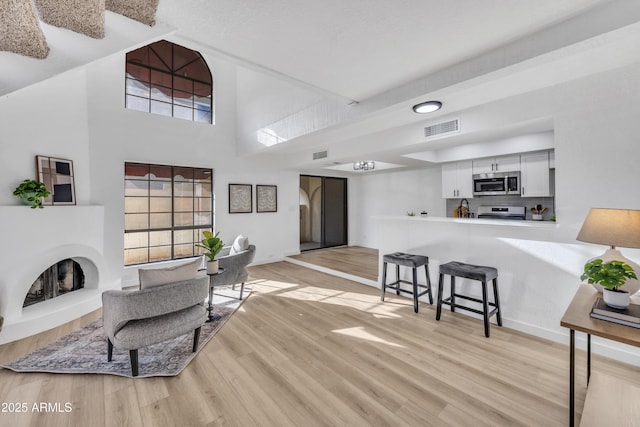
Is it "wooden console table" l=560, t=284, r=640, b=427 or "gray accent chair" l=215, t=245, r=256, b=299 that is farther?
"gray accent chair" l=215, t=245, r=256, b=299

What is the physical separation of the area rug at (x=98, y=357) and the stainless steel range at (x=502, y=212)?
5.17 meters

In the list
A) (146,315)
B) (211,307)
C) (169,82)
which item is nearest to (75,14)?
(146,315)

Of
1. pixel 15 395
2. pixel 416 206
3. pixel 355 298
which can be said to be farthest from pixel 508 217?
pixel 15 395

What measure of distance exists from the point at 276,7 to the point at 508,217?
5250 mm

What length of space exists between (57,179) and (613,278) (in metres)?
5.67

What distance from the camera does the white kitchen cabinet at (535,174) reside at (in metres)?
4.16

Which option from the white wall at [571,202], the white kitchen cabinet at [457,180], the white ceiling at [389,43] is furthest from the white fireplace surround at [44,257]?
the white kitchen cabinet at [457,180]

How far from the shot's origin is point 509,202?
16.6 ft

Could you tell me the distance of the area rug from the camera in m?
2.19

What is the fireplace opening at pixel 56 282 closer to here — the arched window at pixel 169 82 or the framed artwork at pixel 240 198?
the framed artwork at pixel 240 198

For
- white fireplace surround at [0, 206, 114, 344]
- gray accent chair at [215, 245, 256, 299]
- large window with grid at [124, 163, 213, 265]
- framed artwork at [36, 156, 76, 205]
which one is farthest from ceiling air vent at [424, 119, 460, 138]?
framed artwork at [36, 156, 76, 205]

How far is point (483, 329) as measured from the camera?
286cm

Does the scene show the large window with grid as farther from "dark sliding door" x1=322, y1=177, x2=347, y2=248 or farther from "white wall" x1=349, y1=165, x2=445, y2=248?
"white wall" x1=349, y1=165, x2=445, y2=248

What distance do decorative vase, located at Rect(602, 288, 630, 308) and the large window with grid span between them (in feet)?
18.6
